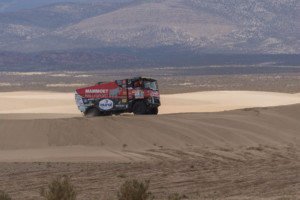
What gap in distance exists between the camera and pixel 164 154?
63.5ft

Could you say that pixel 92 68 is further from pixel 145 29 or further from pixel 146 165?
pixel 146 165

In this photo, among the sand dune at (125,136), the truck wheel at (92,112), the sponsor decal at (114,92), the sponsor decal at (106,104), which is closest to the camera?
the sand dune at (125,136)

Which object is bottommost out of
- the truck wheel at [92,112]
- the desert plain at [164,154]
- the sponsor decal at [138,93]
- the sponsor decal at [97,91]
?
the desert plain at [164,154]

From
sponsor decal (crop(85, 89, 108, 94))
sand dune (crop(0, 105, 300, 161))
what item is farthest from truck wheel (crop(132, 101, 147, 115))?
sand dune (crop(0, 105, 300, 161))

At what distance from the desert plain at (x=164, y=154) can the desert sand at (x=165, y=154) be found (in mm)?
21

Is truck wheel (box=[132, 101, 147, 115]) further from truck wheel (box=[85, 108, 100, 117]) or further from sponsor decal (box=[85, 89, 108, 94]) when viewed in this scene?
truck wheel (box=[85, 108, 100, 117])

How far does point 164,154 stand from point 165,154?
0.03 meters

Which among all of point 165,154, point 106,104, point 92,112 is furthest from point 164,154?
point 92,112

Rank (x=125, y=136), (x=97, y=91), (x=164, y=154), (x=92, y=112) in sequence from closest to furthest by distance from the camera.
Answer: (x=164, y=154) → (x=125, y=136) → (x=97, y=91) → (x=92, y=112)

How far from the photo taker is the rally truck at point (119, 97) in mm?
26422

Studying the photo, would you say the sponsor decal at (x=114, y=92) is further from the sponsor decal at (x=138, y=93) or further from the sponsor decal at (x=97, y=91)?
the sponsor decal at (x=138, y=93)

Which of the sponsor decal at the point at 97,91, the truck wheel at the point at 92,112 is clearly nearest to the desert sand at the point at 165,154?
the sponsor decal at the point at 97,91

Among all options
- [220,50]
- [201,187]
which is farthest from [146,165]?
[220,50]

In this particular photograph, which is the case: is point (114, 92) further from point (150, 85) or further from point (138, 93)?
point (150, 85)
